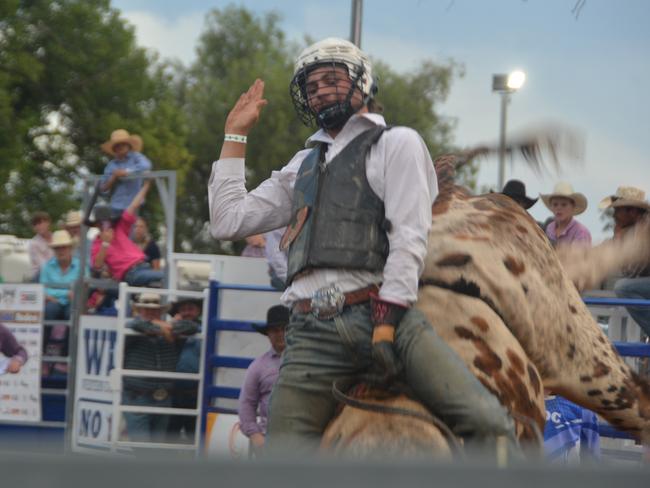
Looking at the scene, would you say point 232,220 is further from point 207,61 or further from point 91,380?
point 207,61

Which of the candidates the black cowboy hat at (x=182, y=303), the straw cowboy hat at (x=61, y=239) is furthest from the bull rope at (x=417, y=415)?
the straw cowboy hat at (x=61, y=239)

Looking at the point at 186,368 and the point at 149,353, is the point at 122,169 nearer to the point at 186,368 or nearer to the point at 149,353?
the point at 149,353

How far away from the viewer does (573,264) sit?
Answer: 5.29 m

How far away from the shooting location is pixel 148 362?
31.7ft

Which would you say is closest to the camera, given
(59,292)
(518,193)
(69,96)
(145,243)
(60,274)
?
(518,193)

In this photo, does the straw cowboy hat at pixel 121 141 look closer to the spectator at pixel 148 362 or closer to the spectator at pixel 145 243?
the spectator at pixel 145 243

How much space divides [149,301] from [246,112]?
227 inches

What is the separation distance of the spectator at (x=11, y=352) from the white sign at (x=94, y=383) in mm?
736

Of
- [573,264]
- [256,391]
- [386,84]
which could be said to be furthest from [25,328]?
[386,84]

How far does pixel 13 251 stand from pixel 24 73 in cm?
1986

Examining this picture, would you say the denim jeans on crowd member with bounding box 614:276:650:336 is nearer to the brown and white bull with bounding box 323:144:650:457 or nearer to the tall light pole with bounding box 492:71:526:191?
the brown and white bull with bounding box 323:144:650:457

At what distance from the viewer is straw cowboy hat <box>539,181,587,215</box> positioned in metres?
8.67

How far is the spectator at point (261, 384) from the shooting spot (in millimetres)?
7945

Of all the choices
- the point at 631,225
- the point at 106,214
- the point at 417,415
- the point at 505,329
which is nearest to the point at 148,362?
the point at 106,214
